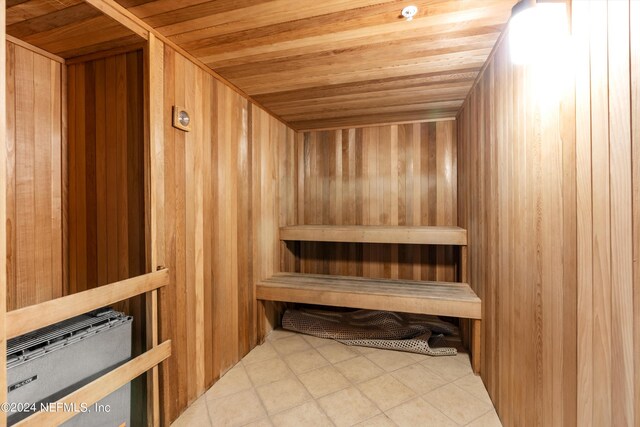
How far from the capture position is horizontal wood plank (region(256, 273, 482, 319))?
2021 mm

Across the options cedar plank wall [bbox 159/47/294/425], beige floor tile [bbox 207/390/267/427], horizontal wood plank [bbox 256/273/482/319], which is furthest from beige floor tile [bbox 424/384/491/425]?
cedar plank wall [bbox 159/47/294/425]

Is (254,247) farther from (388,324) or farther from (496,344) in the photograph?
(496,344)

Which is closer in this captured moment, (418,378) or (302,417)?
(302,417)

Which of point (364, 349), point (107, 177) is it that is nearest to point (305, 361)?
point (364, 349)

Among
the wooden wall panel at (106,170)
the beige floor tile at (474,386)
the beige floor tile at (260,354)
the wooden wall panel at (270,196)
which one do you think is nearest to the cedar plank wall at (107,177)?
the wooden wall panel at (106,170)

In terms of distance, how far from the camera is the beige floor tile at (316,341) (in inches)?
99.0

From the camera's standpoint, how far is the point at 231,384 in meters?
1.92

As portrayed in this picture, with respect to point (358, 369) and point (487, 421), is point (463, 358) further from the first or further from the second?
point (358, 369)

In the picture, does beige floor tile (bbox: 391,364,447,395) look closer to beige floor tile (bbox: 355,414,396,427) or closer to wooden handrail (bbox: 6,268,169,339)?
beige floor tile (bbox: 355,414,396,427)

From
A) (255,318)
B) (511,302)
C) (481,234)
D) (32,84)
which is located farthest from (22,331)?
(481,234)

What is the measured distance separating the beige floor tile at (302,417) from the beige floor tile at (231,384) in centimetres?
39

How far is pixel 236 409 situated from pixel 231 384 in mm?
269

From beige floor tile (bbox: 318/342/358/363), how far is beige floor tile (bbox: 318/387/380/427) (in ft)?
1.34

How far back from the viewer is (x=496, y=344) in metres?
1.62
